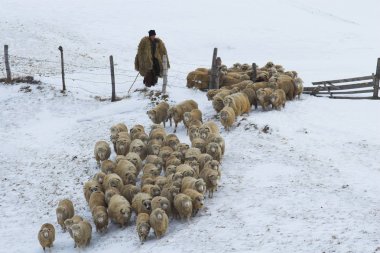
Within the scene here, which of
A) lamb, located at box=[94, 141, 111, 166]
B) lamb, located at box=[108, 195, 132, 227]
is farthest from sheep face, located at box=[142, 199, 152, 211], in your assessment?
lamb, located at box=[94, 141, 111, 166]

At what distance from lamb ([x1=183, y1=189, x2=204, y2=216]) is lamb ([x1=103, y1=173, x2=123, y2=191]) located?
185cm

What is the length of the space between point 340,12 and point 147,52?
3182cm

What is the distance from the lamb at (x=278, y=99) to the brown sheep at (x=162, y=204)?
23.9ft

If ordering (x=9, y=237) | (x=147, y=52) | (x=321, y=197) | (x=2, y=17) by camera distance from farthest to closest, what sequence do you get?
(x=2, y=17)
(x=147, y=52)
(x=9, y=237)
(x=321, y=197)

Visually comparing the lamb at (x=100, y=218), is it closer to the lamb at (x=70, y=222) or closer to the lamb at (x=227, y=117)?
the lamb at (x=70, y=222)

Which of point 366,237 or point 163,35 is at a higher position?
point 163,35

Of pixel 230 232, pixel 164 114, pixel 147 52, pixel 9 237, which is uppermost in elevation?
pixel 147 52

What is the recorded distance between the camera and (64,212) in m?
11.7

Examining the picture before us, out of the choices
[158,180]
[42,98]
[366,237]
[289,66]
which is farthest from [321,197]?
[289,66]

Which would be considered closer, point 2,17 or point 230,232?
point 230,232

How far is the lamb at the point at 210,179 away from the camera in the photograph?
11500 mm

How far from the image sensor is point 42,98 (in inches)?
813

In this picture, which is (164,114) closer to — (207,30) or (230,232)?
(230,232)

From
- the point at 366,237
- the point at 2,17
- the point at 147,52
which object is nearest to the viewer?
the point at 366,237
